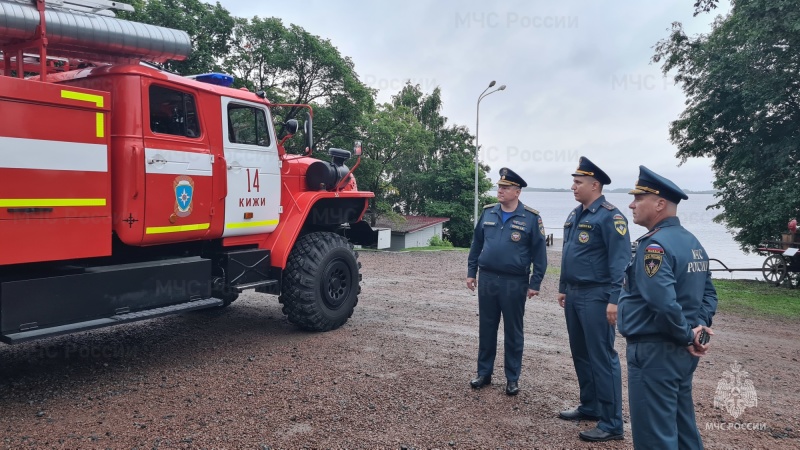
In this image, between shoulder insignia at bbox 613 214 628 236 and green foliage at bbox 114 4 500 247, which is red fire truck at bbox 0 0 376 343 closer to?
shoulder insignia at bbox 613 214 628 236

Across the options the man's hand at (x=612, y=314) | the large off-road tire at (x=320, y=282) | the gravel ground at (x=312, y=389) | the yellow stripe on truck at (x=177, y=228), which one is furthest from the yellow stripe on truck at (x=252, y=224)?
the man's hand at (x=612, y=314)

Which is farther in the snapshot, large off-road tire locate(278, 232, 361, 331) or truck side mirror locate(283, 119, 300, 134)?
large off-road tire locate(278, 232, 361, 331)

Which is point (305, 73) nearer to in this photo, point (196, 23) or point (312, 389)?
point (196, 23)

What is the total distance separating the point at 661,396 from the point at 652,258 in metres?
0.72

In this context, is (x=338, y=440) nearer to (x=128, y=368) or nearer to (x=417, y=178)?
(x=128, y=368)

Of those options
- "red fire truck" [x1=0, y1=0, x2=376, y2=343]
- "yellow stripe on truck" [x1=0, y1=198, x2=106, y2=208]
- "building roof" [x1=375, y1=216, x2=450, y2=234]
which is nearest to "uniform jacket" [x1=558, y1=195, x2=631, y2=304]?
"red fire truck" [x1=0, y1=0, x2=376, y2=343]

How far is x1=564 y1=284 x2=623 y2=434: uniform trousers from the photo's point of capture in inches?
147

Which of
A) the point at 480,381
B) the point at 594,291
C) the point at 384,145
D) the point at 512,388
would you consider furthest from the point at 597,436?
the point at 384,145

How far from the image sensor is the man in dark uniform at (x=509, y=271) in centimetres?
448

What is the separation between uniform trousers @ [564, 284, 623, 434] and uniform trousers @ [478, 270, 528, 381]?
0.58 metres

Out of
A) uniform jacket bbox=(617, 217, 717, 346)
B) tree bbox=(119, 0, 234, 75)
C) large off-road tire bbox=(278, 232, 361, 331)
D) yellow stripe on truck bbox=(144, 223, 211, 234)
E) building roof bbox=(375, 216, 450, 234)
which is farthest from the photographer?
building roof bbox=(375, 216, 450, 234)

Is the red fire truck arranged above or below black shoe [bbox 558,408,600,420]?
above

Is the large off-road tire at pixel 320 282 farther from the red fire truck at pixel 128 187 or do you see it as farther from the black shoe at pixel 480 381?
the black shoe at pixel 480 381

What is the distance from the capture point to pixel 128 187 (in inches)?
173
